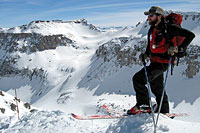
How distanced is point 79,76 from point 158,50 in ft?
235

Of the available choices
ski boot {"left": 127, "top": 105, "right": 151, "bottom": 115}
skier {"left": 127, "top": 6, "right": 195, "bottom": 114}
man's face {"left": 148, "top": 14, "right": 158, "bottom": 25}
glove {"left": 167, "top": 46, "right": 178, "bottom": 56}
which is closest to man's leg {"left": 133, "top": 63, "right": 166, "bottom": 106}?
skier {"left": 127, "top": 6, "right": 195, "bottom": 114}

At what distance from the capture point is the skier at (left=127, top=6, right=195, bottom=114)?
239 inches

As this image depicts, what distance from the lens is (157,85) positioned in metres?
7.06

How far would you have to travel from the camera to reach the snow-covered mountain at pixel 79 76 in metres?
7.71

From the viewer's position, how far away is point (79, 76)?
7725 cm

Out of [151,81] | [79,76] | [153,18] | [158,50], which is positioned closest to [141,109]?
[151,81]

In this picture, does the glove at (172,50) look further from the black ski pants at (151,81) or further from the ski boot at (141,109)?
the ski boot at (141,109)

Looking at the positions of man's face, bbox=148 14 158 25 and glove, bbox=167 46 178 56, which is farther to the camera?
man's face, bbox=148 14 158 25

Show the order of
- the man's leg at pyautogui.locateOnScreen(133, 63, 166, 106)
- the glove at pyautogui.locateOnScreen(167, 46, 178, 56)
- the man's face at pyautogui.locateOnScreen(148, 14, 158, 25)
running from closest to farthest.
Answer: the glove at pyautogui.locateOnScreen(167, 46, 178, 56) → the man's face at pyautogui.locateOnScreen(148, 14, 158, 25) → the man's leg at pyautogui.locateOnScreen(133, 63, 166, 106)

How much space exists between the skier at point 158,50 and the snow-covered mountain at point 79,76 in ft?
2.76

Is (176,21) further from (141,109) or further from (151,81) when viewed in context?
(141,109)

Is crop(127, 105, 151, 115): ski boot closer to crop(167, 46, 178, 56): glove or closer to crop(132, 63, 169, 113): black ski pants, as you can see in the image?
crop(132, 63, 169, 113): black ski pants

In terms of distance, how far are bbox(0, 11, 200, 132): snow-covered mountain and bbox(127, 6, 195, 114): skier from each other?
0.84 metres

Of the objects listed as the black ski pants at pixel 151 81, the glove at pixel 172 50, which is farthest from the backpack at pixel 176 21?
the black ski pants at pixel 151 81
